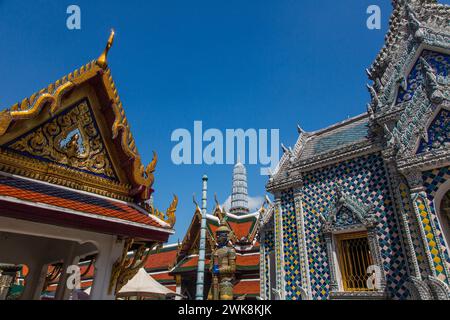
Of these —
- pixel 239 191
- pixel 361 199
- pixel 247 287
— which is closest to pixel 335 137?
pixel 361 199

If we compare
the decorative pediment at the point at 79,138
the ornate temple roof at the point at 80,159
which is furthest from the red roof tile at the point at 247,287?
the decorative pediment at the point at 79,138

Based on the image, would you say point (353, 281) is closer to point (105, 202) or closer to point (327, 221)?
point (327, 221)

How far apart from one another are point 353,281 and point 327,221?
5.90 feet

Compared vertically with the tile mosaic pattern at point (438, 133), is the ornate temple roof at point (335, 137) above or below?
above

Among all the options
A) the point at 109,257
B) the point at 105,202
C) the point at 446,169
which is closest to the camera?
the point at 109,257

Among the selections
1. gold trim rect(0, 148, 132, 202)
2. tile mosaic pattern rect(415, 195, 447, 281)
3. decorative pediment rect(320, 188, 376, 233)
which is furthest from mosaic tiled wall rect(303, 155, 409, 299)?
gold trim rect(0, 148, 132, 202)

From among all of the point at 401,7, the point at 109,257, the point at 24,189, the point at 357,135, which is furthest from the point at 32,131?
the point at 401,7

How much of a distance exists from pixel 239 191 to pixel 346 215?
131 feet

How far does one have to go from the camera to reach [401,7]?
1073cm

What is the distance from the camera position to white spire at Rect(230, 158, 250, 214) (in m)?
46.4

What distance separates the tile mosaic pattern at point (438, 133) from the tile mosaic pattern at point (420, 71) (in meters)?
1.55

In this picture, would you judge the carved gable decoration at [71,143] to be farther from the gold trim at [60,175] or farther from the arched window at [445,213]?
the arched window at [445,213]

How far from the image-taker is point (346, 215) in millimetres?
8906

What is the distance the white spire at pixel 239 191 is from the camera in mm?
46441
